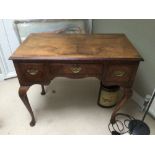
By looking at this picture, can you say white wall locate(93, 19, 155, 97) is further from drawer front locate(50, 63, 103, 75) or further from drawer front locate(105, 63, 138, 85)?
drawer front locate(50, 63, 103, 75)

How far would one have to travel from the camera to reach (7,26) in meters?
1.60

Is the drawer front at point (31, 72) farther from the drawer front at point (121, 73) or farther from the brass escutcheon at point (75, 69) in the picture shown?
the drawer front at point (121, 73)

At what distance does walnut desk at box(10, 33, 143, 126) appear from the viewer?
0.96 metres

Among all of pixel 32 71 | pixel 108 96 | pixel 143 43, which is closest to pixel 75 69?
pixel 32 71

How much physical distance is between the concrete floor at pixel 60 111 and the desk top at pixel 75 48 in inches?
25.2

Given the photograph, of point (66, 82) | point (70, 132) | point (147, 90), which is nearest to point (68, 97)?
point (66, 82)

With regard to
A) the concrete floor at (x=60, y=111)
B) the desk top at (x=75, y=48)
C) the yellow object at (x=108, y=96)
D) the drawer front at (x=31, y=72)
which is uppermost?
the desk top at (x=75, y=48)

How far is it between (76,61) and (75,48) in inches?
5.7

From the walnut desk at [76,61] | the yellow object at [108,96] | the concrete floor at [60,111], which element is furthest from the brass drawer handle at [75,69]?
the concrete floor at [60,111]

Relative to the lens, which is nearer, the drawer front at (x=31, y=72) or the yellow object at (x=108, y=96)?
the drawer front at (x=31, y=72)

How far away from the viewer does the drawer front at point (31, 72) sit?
0.99 metres

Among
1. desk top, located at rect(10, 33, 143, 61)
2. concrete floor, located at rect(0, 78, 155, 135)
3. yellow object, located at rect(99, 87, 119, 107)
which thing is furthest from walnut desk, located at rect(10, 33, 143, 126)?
concrete floor, located at rect(0, 78, 155, 135)
